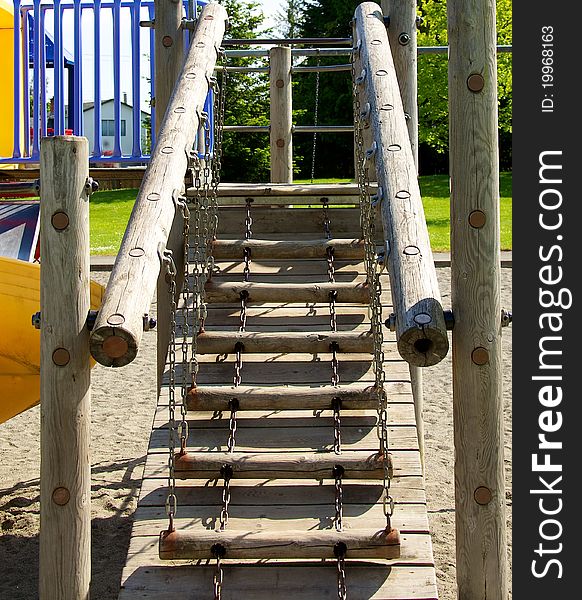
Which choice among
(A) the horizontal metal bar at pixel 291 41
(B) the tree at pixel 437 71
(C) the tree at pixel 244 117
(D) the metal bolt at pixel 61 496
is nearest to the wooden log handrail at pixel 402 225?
(D) the metal bolt at pixel 61 496

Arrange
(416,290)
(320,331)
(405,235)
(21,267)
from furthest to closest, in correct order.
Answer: (21,267) → (320,331) → (405,235) → (416,290)

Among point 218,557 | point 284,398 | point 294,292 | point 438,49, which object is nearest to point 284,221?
point 294,292

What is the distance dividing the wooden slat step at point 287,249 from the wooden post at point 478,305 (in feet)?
5.28

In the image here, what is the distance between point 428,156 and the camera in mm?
35875

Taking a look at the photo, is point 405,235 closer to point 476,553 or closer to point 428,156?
point 476,553

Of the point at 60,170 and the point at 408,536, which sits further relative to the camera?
the point at 408,536

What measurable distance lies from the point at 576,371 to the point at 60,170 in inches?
97.2

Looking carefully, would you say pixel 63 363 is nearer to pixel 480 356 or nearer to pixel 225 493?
pixel 225 493

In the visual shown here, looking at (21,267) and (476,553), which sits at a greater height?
(21,267)

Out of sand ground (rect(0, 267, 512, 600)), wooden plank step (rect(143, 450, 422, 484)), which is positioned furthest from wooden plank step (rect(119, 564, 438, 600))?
sand ground (rect(0, 267, 512, 600))

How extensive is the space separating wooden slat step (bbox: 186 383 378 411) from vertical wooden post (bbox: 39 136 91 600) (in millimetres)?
834

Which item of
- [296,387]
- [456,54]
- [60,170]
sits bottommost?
[296,387]

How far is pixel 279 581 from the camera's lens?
3.48m

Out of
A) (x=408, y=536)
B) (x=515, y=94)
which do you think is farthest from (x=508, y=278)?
(x=408, y=536)
